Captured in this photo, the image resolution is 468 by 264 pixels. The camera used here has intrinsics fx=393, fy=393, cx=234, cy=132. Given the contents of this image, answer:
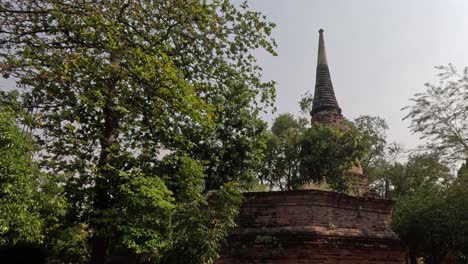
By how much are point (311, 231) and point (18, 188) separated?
6840 mm

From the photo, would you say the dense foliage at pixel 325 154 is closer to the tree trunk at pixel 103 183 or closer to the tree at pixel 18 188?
the tree trunk at pixel 103 183

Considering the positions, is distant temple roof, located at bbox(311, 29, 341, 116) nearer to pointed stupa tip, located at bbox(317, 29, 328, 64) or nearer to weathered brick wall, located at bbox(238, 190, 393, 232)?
pointed stupa tip, located at bbox(317, 29, 328, 64)

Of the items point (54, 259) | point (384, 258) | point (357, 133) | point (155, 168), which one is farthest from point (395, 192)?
point (54, 259)

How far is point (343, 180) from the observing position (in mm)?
15656

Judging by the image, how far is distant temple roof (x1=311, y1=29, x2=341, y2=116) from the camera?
18875mm

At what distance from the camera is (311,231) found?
398 inches

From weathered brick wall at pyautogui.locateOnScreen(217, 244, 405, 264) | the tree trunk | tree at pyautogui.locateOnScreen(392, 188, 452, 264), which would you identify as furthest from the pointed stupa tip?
the tree trunk

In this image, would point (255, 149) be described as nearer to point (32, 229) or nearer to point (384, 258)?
point (384, 258)

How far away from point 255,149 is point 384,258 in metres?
4.91

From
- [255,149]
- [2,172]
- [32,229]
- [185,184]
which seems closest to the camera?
[2,172]

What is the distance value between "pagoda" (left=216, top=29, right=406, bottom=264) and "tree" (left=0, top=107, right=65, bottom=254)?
496 cm

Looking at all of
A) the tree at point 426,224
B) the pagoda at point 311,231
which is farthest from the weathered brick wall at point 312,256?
the tree at point 426,224

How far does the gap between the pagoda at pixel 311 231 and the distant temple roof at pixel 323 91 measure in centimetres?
813

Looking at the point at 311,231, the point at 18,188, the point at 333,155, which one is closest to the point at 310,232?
the point at 311,231
